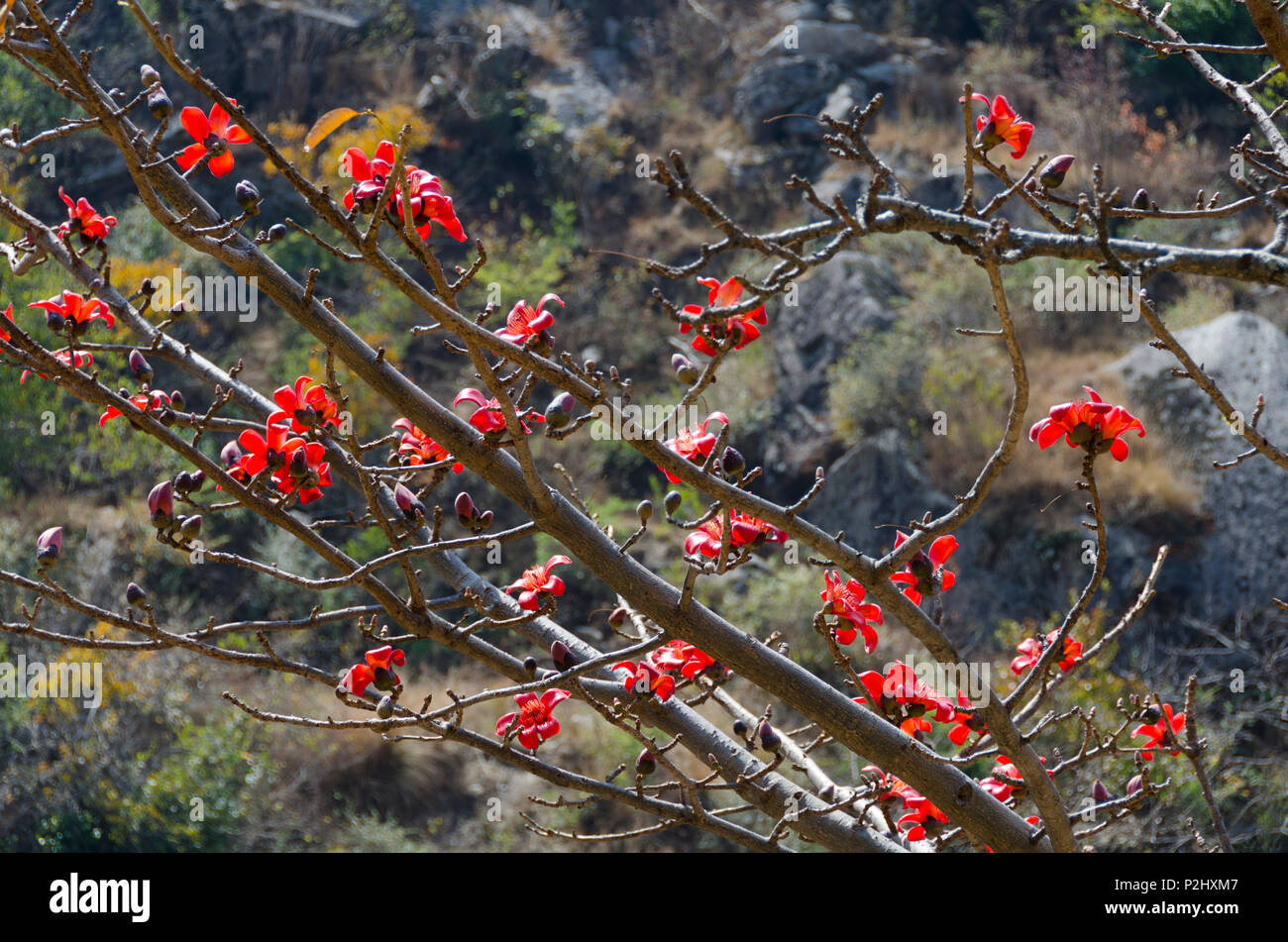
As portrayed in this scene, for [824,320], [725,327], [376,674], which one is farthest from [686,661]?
[824,320]

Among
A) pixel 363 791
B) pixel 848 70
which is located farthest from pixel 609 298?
pixel 363 791

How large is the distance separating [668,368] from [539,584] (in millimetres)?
8930

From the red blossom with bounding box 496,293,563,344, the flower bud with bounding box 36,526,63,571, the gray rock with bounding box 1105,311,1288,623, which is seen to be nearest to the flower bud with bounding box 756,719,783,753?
the red blossom with bounding box 496,293,563,344

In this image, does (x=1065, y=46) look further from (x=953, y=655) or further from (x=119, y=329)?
(x=953, y=655)

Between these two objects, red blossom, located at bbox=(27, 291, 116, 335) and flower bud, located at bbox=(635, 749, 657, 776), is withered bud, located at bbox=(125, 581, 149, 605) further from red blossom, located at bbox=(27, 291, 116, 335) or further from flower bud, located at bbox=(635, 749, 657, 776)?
flower bud, located at bbox=(635, 749, 657, 776)

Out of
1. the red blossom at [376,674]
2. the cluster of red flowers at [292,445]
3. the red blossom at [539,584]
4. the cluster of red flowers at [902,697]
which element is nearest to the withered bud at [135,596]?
the cluster of red flowers at [292,445]

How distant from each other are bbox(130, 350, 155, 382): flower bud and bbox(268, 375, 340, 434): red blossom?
233 millimetres

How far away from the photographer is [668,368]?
10914mm

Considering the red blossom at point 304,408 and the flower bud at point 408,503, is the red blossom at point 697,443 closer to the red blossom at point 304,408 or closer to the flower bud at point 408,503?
the flower bud at point 408,503

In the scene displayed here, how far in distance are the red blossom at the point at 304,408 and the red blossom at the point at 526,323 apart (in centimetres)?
32

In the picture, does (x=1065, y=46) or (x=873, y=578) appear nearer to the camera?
(x=873, y=578)

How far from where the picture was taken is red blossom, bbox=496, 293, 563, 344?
1.63m

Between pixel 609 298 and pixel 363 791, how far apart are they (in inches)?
245
